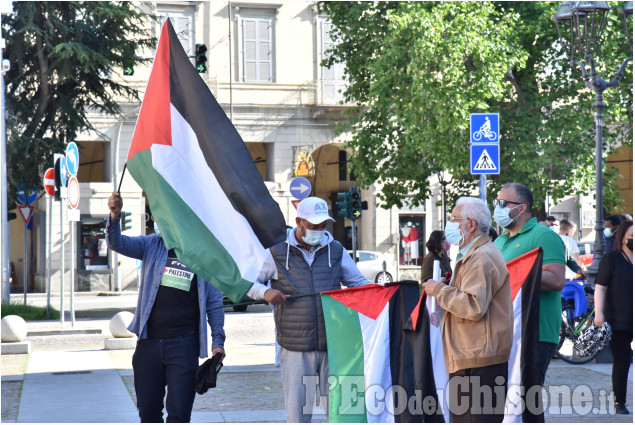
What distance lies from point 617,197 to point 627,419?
1800 cm

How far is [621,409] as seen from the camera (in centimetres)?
855

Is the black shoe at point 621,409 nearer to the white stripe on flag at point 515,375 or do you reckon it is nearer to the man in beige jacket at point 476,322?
the white stripe on flag at point 515,375

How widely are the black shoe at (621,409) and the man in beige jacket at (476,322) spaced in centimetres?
326

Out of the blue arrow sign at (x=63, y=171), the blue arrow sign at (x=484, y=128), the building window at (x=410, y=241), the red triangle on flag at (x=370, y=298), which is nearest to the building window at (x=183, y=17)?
the building window at (x=410, y=241)

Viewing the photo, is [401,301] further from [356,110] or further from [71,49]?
[356,110]

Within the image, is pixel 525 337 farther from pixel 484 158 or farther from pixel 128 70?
pixel 128 70

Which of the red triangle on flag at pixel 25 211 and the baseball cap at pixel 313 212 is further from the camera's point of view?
the red triangle on flag at pixel 25 211

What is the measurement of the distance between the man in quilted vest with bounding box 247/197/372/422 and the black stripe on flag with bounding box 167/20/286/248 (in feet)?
0.52

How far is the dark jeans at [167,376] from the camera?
19.2ft

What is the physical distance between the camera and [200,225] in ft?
20.1

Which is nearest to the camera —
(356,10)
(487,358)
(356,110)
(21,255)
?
(487,358)

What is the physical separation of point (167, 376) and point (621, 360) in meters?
4.73

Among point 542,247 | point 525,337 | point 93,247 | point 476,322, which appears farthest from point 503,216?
point 93,247

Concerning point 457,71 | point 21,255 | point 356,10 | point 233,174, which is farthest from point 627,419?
point 21,255
